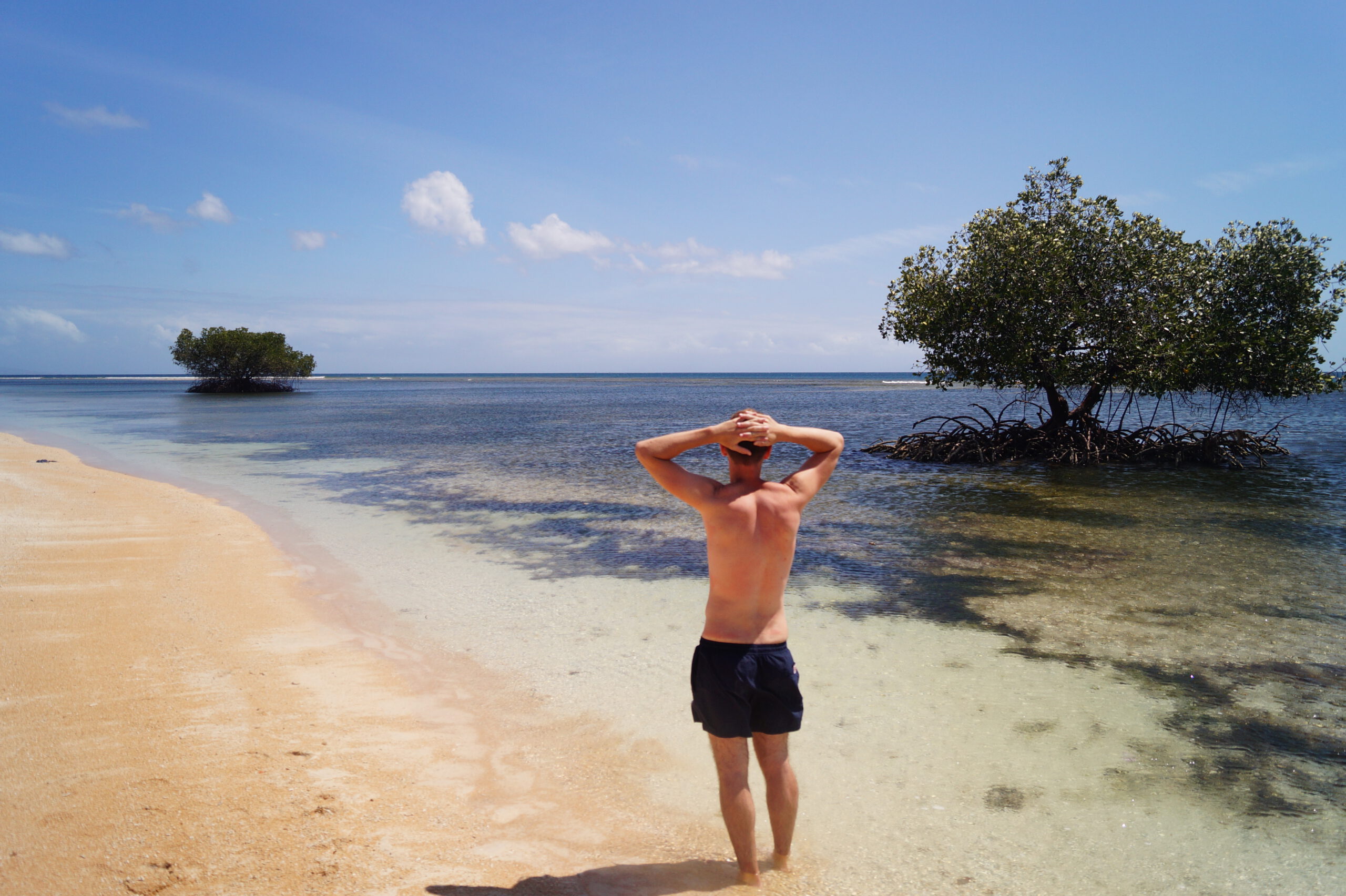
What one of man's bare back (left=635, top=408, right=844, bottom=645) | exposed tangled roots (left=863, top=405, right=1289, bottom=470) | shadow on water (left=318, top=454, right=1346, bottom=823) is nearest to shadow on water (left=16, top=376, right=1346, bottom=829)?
shadow on water (left=318, top=454, right=1346, bottom=823)

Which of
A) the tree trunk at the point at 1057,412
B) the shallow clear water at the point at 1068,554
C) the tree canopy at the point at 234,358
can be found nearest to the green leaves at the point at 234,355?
the tree canopy at the point at 234,358

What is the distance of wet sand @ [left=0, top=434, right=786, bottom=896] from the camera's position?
3.80 m

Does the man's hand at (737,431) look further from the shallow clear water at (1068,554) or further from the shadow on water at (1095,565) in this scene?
the shallow clear water at (1068,554)

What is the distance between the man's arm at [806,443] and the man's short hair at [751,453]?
4cm

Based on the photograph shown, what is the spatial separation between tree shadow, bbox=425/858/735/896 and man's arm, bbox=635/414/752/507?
2.06 meters

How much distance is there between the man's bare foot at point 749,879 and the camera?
3.81m

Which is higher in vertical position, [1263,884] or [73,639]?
[73,639]

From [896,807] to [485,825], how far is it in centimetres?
260

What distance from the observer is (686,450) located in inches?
136

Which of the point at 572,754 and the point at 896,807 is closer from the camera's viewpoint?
the point at 896,807


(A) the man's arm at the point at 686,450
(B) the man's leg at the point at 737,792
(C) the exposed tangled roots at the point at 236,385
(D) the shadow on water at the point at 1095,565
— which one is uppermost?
(C) the exposed tangled roots at the point at 236,385

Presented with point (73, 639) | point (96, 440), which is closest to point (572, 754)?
point (73, 639)

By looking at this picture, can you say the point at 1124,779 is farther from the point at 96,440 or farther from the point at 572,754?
the point at 96,440

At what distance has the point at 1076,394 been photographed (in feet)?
174
